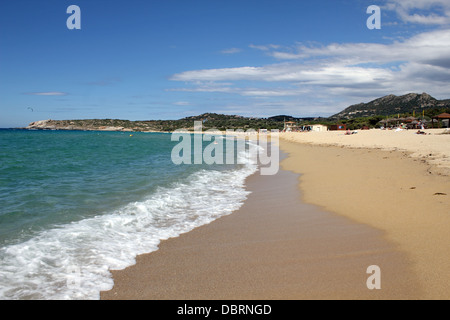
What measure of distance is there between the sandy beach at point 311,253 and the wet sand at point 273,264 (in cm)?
1

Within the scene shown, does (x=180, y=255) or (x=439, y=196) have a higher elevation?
(x=439, y=196)

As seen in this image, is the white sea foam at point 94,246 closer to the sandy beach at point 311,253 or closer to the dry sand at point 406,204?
the sandy beach at point 311,253

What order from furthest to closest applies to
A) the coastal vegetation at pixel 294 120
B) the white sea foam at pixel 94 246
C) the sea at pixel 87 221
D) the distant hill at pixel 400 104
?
the distant hill at pixel 400 104, the coastal vegetation at pixel 294 120, the sea at pixel 87 221, the white sea foam at pixel 94 246

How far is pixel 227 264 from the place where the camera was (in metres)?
4.07

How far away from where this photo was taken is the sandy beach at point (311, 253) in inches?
132

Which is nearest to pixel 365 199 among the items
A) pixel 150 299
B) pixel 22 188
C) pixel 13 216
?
pixel 150 299

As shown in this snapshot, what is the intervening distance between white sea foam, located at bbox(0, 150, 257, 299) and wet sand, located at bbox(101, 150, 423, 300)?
311 millimetres

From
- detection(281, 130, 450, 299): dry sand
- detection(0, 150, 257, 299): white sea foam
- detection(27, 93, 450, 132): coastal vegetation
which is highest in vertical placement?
detection(27, 93, 450, 132): coastal vegetation

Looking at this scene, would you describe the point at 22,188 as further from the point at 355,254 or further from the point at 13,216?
the point at 355,254

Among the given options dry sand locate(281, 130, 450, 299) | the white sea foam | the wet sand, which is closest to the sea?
the white sea foam

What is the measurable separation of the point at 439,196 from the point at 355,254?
157 inches

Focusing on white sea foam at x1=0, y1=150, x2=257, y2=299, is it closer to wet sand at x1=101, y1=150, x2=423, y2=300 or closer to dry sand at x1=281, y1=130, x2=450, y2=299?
wet sand at x1=101, y1=150, x2=423, y2=300

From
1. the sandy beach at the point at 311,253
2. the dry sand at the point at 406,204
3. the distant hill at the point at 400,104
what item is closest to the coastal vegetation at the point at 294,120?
the distant hill at the point at 400,104

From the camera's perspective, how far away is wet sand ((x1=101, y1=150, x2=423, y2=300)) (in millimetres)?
3312
